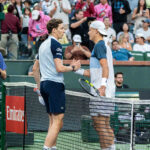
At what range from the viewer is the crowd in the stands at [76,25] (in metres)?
14.6

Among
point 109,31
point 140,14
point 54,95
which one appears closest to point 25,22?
point 109,31

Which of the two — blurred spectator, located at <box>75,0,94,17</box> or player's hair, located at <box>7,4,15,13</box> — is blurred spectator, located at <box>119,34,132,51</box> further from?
player's hair, located at <box>7,4,15,13</box>

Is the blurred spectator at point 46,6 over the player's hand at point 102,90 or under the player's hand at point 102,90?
over

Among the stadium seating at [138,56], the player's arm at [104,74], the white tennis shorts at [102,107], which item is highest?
the stadium seating at [138,56]

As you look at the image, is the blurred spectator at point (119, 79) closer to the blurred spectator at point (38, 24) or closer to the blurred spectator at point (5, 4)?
the blurred spectator at point (38, 24)

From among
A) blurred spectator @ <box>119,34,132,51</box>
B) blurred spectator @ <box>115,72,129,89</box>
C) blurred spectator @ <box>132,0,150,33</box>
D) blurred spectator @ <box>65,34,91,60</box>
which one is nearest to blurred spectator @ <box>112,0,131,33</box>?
blurred spectator @ <box>132,0,150,33</box>

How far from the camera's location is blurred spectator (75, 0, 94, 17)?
16406mm

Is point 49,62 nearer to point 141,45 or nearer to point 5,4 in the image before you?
point 141,45

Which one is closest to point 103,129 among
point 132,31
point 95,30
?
point 95,30

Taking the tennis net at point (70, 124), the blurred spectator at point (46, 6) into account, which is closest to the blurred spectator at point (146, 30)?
the blurred spectator at point (46, 6)

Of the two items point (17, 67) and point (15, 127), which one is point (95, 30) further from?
point (17, 67)

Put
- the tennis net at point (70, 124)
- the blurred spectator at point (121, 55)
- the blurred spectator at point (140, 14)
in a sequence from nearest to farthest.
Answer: the tennis net at point (70, 124) → the blurred spectator at point (121, 55) → the blurred spectator at point (140, 14)

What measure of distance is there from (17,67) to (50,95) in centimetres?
673

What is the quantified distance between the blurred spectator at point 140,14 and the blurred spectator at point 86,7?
1684 millimetres
